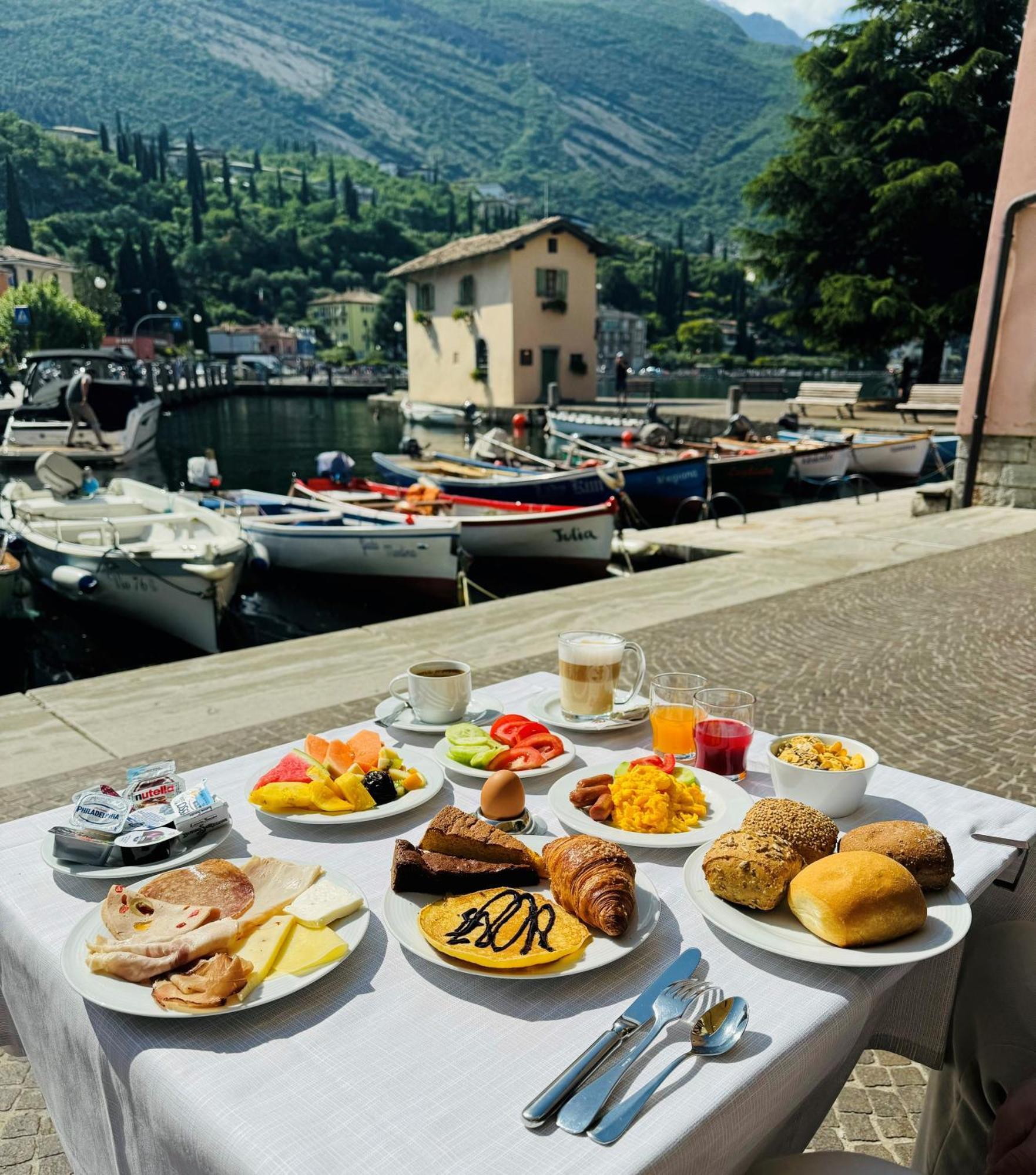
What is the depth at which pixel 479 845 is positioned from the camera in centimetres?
147

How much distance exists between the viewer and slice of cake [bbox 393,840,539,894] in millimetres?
1425

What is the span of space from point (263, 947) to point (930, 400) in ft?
93.4

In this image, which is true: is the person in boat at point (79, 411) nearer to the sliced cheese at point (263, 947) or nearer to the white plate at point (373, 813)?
the white plate at point (373, 813)

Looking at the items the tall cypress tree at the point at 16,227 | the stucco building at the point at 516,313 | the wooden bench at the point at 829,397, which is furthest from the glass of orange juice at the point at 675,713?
the tall cypress tree at the point at 16,227

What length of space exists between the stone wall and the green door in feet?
99.5

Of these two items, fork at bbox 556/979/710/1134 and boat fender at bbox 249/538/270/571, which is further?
boat fender at bbox 249/538/270/571

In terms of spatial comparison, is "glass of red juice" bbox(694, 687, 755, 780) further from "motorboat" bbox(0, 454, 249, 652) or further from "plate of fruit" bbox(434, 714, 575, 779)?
"motorboat" bbox(0, 454, 249, 652)

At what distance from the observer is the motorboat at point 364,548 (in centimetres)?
1102

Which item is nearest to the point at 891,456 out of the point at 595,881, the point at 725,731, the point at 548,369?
the point at 725,731

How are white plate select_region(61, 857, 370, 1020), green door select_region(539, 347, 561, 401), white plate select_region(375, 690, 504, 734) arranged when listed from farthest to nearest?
green door select_region(539, 347, 561, 401), white plate select_region(375, 690, 504, 734), white plate select_region(61, 857, 370, 1020)

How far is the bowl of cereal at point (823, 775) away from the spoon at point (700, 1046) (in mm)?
613

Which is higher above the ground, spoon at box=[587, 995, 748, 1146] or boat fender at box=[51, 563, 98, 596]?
spoon at box=[587, 995, 748, 1146]

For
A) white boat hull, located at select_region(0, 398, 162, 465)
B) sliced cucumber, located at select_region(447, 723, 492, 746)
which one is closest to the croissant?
sliced cucumber, located at select_region(447, 723, 492, 746)

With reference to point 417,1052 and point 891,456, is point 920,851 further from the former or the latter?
point 891,456
